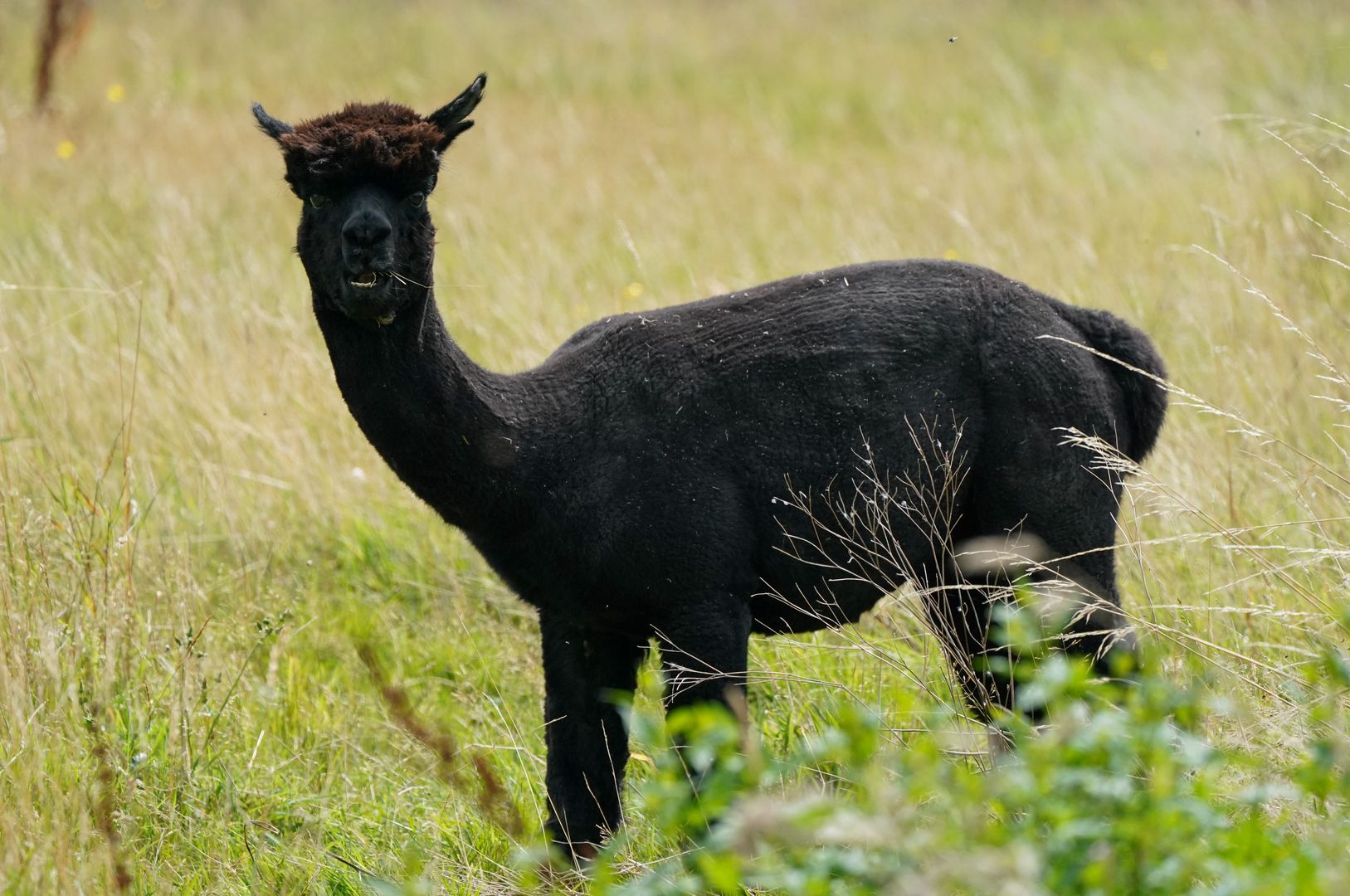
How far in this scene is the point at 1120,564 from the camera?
5.32m

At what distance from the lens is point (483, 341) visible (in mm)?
7312

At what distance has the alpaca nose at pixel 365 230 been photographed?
359 cm

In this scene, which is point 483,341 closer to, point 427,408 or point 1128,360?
point 427,408

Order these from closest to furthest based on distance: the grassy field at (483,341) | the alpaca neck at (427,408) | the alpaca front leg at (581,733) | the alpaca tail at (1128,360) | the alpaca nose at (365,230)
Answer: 1. the alpaca nose at (365,230)
2. the alpaca neck at (427,408)
3. the grassy field at (483,341)
4. the alpaca front leg at (581,733)
5. the alpaca tail at (1128,360)

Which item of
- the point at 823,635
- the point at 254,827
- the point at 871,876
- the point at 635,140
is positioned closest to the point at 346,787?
the point at 254,827

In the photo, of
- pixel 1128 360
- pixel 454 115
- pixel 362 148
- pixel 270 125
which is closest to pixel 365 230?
pixel 362 148

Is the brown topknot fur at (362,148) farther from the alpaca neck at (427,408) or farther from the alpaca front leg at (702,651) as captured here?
the alpaca front leg at (702,651)

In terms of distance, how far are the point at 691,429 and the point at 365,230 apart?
3.34 feet

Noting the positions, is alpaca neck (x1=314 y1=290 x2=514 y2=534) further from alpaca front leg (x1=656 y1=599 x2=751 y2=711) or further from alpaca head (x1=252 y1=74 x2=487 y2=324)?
alpaca front leg (x1=656 y1=599 x2=751 y2=711)

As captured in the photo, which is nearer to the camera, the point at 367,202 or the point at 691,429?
the point at 367,202

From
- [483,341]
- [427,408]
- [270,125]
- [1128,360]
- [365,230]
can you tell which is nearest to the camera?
[365,230]

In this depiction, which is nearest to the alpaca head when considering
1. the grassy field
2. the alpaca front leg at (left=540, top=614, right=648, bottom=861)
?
the alpaca front leg at (left=540, top=614, right=648, bottom=861)

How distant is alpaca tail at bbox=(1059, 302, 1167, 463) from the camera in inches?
173

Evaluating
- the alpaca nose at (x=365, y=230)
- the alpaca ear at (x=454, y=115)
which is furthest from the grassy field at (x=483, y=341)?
the alpaca ear at (x=454, y=115)
